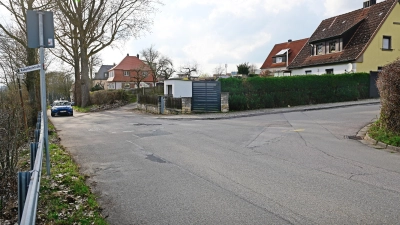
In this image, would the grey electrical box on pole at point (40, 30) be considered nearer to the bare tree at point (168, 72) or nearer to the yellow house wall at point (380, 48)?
the yellow house wall at point (380, 48)

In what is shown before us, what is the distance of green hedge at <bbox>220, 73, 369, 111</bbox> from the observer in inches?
1009

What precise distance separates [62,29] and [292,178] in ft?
112

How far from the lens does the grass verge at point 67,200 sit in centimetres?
484

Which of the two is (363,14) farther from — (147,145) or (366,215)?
(366,215)

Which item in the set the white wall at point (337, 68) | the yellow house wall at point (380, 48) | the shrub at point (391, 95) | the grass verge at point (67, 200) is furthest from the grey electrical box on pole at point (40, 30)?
the yellow house wall at point (380, 48)

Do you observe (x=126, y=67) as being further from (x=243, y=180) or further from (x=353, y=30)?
(x=243, y=180)

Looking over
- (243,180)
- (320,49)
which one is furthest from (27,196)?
(320,49)

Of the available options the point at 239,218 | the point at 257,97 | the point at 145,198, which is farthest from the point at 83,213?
the point at 257,97

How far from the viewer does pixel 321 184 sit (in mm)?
6434

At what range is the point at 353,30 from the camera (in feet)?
116

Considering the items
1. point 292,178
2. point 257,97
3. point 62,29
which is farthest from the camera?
point 62,29

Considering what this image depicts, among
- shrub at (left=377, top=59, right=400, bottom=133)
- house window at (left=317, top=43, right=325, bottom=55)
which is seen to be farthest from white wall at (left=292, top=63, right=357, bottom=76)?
shrub at (left=377, top=59, right=400, bottom=133)

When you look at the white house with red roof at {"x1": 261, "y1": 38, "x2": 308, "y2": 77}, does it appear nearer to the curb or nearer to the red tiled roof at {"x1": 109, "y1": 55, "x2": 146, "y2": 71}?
the red tiled roof at {"x1": 109, "y1": 55, "x2": 146, "y2": 71}

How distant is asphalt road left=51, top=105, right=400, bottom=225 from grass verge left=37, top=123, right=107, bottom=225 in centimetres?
24
